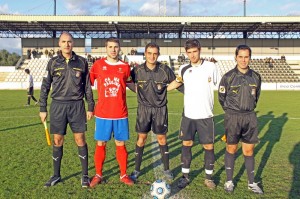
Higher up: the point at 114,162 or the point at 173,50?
the point at 173,50

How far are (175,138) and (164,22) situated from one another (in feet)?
98.0

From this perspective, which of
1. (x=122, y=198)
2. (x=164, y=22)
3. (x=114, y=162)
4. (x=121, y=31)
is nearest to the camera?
(x=122, y=198)

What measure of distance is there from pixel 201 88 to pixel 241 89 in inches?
21.1

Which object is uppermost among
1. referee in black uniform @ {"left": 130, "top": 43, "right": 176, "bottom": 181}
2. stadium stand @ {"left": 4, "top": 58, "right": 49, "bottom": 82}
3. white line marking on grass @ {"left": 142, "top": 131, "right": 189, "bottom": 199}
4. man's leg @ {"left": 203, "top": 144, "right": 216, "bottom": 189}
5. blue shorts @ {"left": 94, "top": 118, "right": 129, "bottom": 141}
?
stadium stand @ {"left": 4, "top": 58, "right": 49, "bottom": 82}

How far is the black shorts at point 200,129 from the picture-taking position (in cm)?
439

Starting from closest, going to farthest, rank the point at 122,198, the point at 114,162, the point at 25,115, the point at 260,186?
the point at 122,198, the point at 260,186, the point at 114,162, the point at 25,115

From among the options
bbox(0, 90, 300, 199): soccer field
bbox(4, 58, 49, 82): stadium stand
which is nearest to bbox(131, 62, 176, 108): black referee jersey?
bbox(0, 90, 300, 199): soccer field

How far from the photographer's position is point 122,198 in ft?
12.8

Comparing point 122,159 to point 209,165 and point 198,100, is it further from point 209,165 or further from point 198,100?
point 198,100

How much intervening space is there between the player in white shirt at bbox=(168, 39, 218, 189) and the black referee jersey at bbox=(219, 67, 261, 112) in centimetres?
23

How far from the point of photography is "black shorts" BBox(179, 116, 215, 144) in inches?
173

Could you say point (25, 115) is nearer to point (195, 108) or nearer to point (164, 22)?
point (195, 108)

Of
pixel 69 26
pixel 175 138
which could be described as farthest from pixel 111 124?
pixel 69 26

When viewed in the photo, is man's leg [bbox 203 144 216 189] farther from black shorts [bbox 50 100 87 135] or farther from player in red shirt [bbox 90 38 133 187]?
black shorts [bbox 50 100 87 135]
